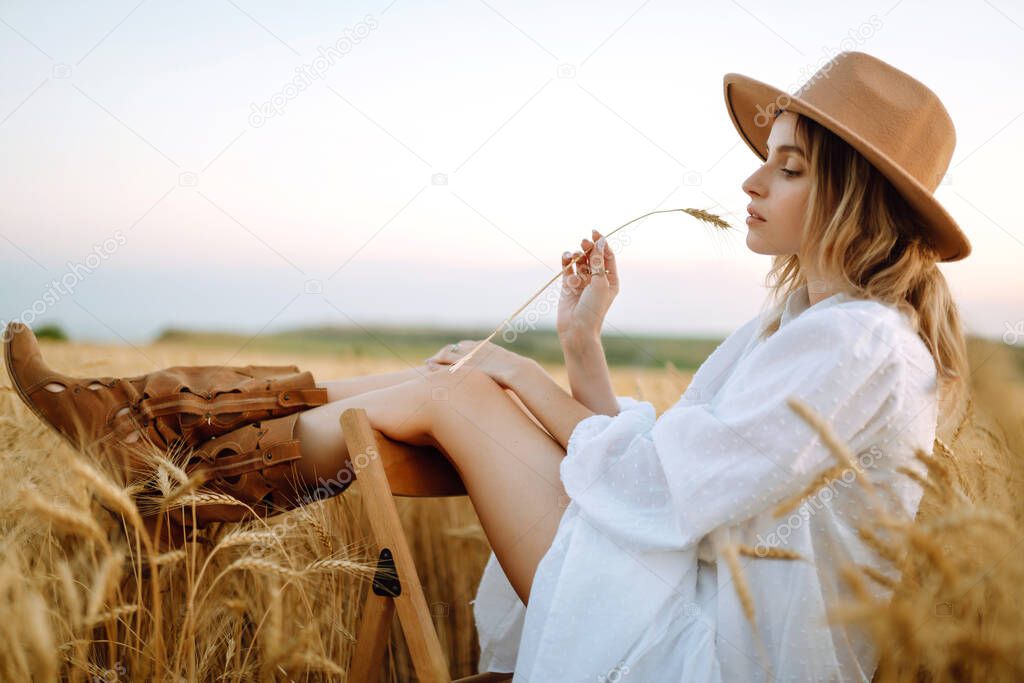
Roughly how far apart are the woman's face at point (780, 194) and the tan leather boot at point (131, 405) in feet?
3.67

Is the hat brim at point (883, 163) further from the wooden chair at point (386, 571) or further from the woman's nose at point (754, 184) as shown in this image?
the wooden chair at point (386, 571)

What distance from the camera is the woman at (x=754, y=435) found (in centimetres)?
138

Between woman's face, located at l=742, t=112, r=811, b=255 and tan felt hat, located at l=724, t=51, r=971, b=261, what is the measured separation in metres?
0.07

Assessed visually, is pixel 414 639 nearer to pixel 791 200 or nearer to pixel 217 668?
pixel 217 668

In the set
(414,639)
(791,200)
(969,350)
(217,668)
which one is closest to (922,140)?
(791,200)

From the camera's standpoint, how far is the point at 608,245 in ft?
6.47

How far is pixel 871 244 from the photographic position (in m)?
1.59

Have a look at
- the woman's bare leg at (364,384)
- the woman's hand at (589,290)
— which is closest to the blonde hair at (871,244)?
the woman's hand at (589,290)

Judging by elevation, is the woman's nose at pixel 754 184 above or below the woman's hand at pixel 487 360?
above

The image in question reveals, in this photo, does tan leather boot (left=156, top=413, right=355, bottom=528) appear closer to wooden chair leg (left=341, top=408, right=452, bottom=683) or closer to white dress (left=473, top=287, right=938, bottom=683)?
wooden chair leg (left=341, top=408, right=452, bottom=683)

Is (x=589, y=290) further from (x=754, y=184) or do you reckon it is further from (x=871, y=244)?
(x=871, y=244)

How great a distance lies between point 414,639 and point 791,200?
1.12 metres

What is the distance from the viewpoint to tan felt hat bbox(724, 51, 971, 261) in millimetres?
1532

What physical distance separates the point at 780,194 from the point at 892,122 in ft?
0.79
